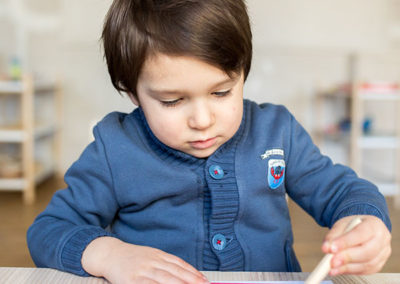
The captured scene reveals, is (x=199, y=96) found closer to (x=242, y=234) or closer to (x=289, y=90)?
(x=242, y=234)

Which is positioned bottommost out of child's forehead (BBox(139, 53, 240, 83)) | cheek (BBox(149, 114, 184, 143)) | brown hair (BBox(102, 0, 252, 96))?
cheek (BBox(149, 114, 184, 143))

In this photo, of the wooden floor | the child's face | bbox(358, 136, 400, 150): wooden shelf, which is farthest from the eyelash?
bbox(358, 136, 400, 150): wooden shelf

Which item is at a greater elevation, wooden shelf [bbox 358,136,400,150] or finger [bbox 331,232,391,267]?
finger [bbox 331,232,391,267]

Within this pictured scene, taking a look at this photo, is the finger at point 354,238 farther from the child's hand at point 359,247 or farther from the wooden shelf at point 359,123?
the wooden shelf at point 359,123

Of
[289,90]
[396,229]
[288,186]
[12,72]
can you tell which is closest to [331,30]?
[289,90]

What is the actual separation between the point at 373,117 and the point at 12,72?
2.42 m

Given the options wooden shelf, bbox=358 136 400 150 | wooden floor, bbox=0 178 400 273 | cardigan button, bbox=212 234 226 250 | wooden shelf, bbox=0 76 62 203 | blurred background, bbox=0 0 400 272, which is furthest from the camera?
blurred background, bbox=0 0 400 272

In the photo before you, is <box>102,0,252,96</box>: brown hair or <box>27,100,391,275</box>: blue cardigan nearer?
<box>102,0,252,96</box>: brown hair

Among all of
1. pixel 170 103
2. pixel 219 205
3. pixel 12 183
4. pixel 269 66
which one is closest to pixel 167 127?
pixel 170 103

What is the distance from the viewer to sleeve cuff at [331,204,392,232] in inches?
24.3

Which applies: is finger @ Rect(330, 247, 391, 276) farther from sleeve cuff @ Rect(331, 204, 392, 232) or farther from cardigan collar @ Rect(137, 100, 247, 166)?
cardigan collar @ Rect(137, 100, 247, 166)

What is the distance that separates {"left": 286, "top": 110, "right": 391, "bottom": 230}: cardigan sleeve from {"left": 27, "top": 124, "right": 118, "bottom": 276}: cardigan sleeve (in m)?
0.30

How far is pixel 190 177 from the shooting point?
738mm

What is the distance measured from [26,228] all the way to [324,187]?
5.97ft
